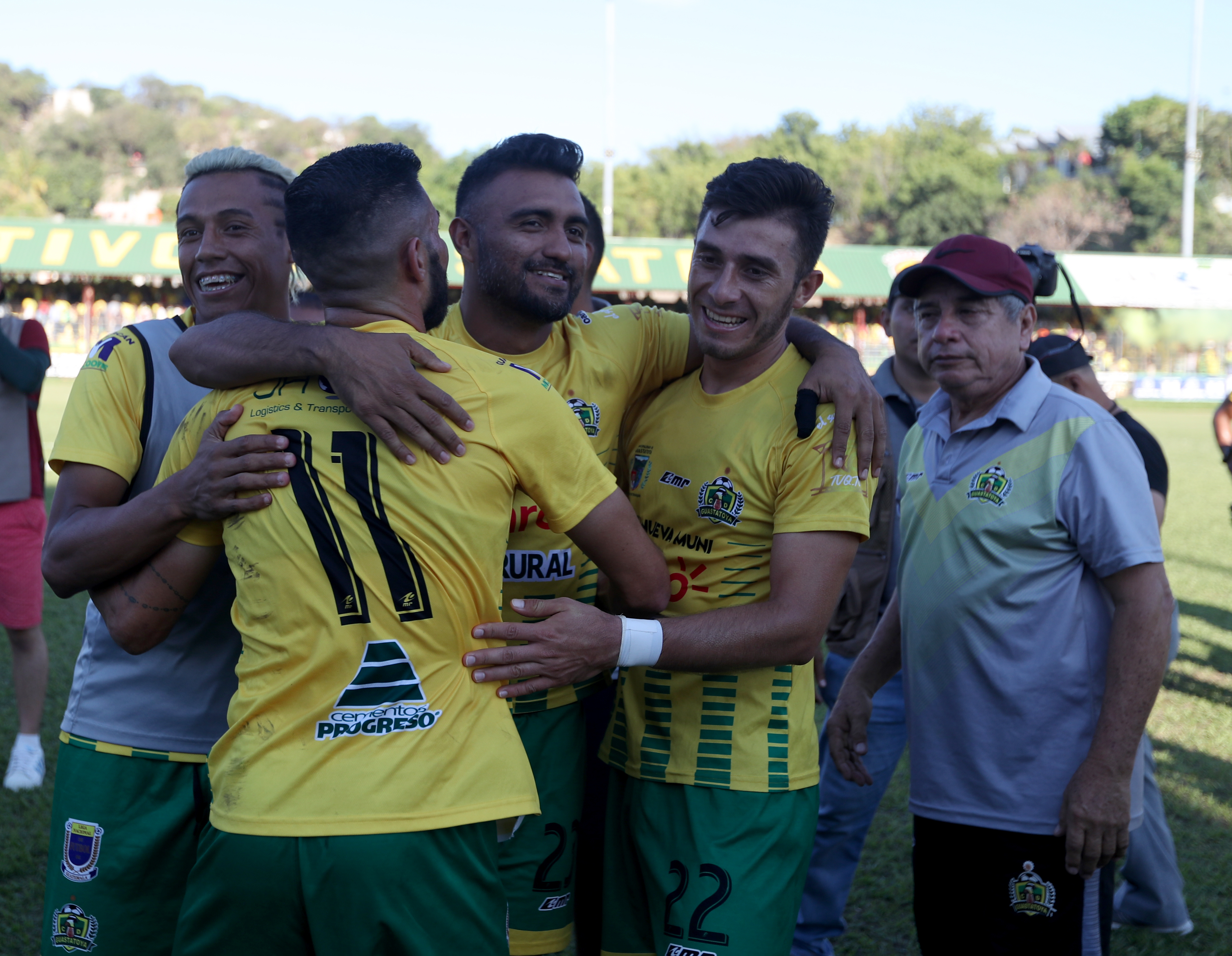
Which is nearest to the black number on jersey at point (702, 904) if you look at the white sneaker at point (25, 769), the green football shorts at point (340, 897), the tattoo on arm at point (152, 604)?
the green football shorts at point (340, 897)

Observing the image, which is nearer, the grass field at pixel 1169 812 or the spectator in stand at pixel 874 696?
the spectator in stand at pixel 874 696

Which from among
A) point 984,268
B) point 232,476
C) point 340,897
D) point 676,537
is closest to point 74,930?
point 340,897

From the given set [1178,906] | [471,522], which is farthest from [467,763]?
[1178,906]

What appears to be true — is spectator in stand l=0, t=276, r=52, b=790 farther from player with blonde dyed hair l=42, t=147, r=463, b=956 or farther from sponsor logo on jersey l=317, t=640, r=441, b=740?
sponsor logo on jersey l=317, t=640, r=441, b=740

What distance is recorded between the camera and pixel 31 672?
17.7ft

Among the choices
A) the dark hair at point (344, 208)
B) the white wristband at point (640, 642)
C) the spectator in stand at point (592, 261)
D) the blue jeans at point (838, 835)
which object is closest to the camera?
the dark hair at point (344, 208)

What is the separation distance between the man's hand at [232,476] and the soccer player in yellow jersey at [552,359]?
757 millimetres

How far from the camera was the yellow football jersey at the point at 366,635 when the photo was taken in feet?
6.21

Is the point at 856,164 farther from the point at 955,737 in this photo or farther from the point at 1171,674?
the point at 955,737

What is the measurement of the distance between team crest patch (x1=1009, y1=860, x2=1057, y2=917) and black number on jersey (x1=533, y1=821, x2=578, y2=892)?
1.23 m

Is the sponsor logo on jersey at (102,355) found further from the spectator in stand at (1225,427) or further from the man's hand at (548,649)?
the spectator in stand at (1225,427)

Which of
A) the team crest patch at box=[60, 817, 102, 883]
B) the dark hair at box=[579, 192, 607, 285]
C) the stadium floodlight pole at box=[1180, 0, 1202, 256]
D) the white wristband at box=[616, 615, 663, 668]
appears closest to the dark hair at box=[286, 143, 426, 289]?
the white wristband at box=[616, 615, 663, 668]

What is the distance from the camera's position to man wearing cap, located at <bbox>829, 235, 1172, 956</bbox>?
2.65 m

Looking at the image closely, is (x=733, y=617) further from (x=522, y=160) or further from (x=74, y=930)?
(x=74, y=930)
